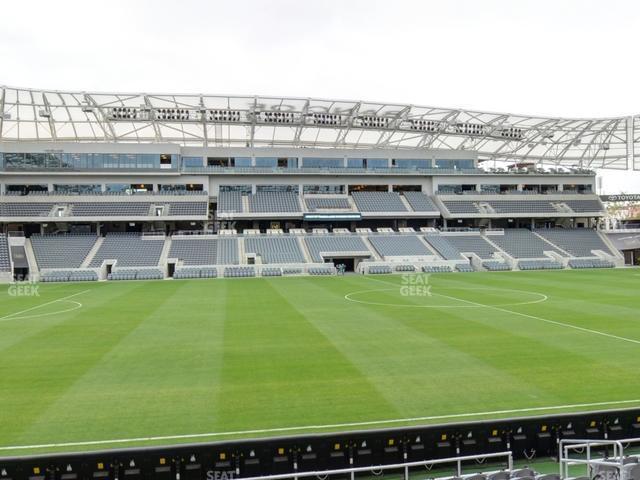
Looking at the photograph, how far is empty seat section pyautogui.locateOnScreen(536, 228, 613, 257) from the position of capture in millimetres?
61125

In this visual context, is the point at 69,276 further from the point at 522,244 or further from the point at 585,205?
the point at 585,205

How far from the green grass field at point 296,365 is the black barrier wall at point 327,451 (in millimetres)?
→ 1713

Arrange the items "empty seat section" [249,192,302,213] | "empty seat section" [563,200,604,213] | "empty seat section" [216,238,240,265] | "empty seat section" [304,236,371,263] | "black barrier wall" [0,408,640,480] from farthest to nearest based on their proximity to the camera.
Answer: "empty seat section" [563,200,604,213], "empty seat section" [249,192,302,213], "empty seat section" [304,236,371,263], "empty seat section" [216,238,240,265], "black barrier wall" [0,408,640,480]

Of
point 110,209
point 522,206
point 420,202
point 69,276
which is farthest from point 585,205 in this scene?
point 69,276

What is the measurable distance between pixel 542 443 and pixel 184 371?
9725mm

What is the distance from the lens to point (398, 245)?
59906 millimetres

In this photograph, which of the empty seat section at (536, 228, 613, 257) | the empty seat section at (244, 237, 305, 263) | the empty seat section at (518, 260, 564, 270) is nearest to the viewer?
the empty seat section at (518, 260, 564, 270)

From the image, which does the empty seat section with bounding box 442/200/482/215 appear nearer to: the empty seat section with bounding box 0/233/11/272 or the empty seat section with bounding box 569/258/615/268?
the empty seat section with bounding box 569/258/615/268

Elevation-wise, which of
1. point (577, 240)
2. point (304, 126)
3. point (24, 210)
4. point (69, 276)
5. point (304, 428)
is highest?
point (304, 126)

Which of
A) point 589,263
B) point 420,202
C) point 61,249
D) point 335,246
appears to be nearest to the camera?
point 61,249

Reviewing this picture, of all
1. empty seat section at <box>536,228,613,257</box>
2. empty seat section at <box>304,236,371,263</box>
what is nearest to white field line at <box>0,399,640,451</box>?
empty seat section at <box>304,236,371,263</box>

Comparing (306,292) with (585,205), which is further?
(585,205)

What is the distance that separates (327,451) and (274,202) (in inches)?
2249

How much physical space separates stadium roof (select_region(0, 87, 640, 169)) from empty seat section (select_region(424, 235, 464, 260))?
41.9 ft
